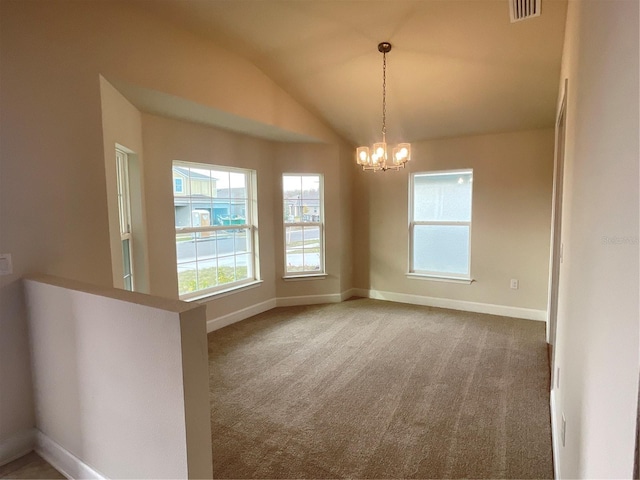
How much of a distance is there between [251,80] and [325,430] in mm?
3211

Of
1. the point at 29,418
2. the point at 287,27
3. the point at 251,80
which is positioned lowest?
the point at 29,418

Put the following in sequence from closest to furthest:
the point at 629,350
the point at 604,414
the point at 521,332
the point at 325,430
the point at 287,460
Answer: the point at 629,350, the point at 604,414, the point at 287,460, the point at 325,430, the point at 521,332

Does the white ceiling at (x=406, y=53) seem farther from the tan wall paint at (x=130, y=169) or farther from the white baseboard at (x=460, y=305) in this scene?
the white baseboard at (x=460, y=305)

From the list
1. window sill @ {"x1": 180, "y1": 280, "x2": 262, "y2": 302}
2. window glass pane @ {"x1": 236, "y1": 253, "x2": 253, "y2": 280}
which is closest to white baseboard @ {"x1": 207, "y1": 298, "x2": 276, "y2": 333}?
window sill @ {"x1": 180, "y1": 280, "x2": 262, "y2": 302}

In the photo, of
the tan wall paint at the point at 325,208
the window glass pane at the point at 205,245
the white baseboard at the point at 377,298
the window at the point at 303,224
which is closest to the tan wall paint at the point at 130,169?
the window glass pane at the point at 205,245

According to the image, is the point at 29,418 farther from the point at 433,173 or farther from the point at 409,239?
the point at 433,173

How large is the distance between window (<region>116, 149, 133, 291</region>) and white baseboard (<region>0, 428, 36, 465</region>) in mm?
1353

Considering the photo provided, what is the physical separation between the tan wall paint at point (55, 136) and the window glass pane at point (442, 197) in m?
3.49

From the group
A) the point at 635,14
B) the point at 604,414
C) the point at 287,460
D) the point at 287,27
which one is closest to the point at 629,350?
the point at 604,414

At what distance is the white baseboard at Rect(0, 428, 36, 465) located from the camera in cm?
184

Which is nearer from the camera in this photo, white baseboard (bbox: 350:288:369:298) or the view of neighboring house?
the view of neighboring house

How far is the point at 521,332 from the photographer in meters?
3.90

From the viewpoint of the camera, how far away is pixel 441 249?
4.93m

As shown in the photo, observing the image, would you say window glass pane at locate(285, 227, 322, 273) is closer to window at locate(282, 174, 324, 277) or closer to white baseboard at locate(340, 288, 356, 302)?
window at locate(282, 174, 324, 277)
